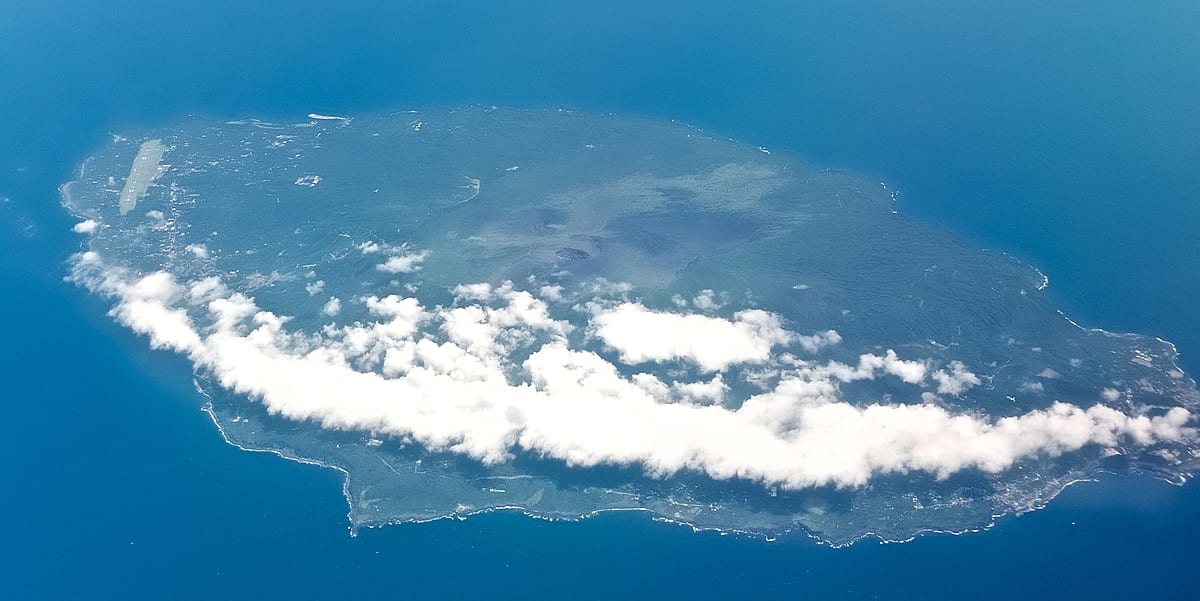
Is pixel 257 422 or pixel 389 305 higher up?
pixel 389 305

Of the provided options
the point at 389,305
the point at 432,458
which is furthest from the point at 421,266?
the point at 432,458

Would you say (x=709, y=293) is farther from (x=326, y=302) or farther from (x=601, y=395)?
(x=326, y=302)

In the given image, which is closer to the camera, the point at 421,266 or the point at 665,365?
the point at 665,365

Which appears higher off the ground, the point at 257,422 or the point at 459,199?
the point at 459,199

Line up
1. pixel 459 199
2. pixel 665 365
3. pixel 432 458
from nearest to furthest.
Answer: pixel 432 458, pixel 665 365, pixel 459 199

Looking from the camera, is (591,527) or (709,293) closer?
(591,527)

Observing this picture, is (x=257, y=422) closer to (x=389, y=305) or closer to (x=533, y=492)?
(x=389, y=305)

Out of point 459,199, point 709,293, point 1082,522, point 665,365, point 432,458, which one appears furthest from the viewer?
point 459,199

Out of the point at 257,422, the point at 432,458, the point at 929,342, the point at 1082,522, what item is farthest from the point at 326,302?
the point at 1082,522

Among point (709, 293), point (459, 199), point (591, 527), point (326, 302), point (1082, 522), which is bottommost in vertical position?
point (591, 527)
